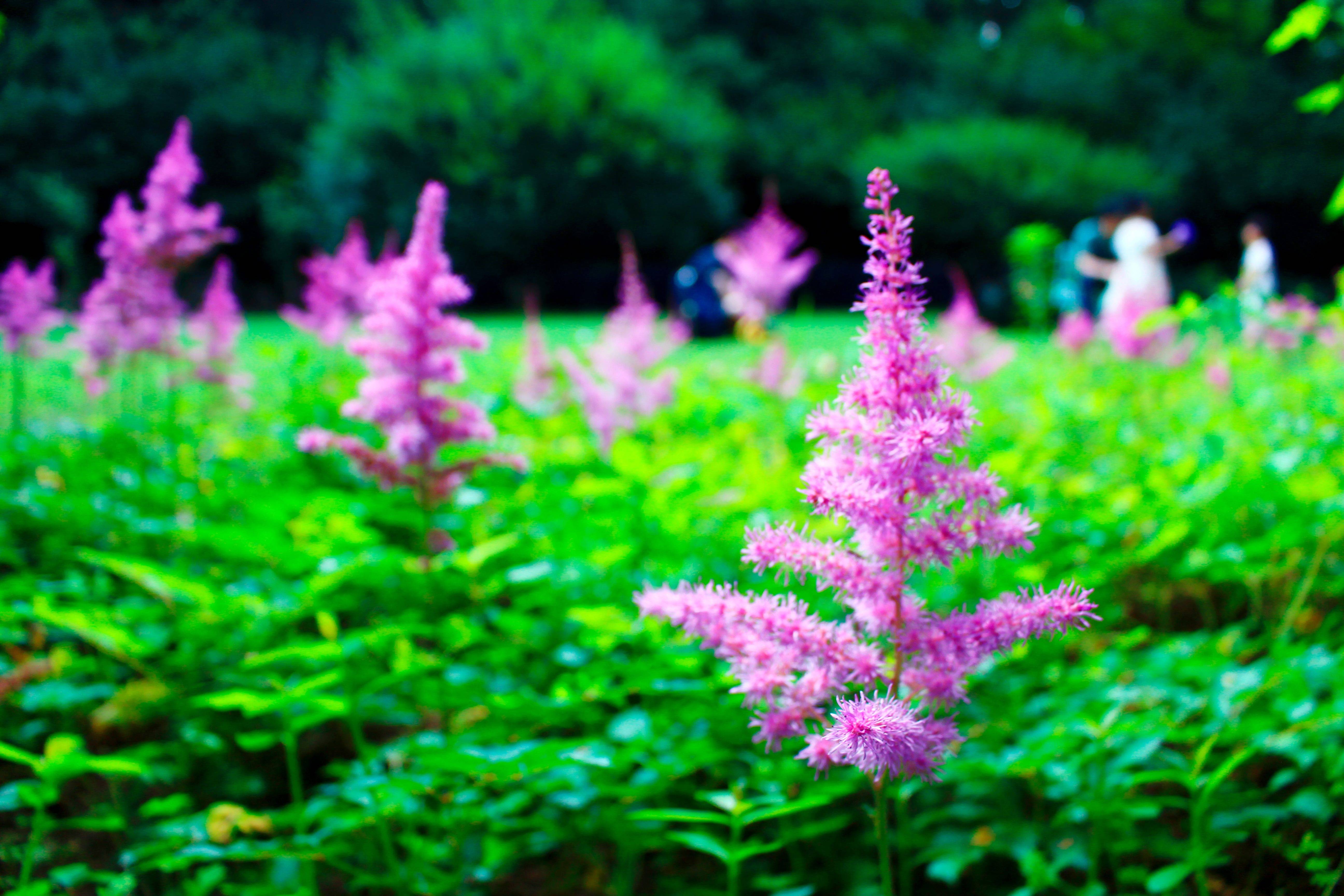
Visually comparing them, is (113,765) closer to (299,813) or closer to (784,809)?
(299,813)

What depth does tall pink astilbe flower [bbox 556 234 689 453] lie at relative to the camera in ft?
13.5

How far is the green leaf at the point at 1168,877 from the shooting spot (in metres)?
1.56

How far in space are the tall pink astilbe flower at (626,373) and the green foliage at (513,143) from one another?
743 inches

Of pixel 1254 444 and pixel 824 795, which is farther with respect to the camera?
pixel 1254 444

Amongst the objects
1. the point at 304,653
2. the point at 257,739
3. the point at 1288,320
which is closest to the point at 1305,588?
the point at 1288,320

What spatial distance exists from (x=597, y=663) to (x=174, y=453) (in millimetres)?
2955

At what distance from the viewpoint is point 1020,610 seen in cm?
115

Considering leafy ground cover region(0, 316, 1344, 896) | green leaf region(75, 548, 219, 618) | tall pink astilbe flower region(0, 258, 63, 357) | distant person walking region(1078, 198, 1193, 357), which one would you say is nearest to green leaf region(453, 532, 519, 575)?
leafy ground cover region(0, 316, 1344, 896)

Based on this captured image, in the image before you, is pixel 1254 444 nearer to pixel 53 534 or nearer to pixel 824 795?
pixel 824 795

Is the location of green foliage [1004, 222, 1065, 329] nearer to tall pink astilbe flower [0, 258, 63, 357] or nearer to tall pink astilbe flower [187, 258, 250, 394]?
tall pink astilbe flower [187, 258, 250, 394]

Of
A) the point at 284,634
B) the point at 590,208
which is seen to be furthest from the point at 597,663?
the point at 590,208

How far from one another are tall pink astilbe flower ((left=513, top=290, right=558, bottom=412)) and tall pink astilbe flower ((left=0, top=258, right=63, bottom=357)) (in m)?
2.39

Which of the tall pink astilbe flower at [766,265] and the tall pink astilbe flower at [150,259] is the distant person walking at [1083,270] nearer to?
the tall pink astilbe flower at [766,265]

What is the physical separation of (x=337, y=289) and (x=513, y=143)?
60.0ft
